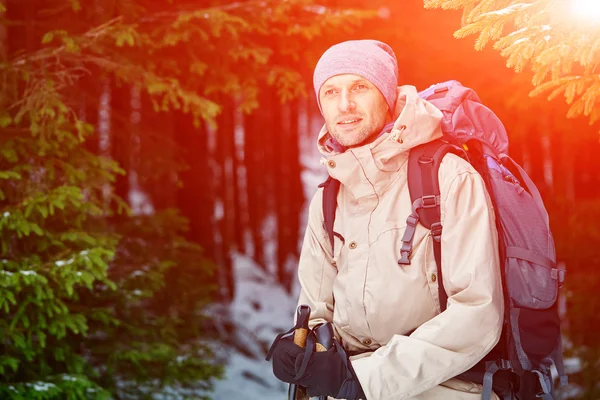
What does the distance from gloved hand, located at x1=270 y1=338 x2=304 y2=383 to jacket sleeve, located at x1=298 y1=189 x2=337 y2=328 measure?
386mm

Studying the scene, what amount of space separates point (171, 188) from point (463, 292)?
29.4 ft

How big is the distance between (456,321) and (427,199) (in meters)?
0.58

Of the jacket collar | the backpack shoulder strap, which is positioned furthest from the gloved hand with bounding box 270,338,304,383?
the jacket collar

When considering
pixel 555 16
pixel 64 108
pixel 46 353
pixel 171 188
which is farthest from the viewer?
pixel 171 188

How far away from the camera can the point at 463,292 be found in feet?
8.89

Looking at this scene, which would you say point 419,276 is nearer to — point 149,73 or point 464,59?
point 149,73

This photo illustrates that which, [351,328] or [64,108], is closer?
[351,328]

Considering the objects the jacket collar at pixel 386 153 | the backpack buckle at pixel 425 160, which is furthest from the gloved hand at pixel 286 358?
the backpack buckle at pixel 425 160

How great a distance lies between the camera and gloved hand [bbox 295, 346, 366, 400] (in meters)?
2.85

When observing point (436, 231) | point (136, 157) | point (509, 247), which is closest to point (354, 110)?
point (436, 231)

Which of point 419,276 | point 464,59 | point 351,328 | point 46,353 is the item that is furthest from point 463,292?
point 464,59

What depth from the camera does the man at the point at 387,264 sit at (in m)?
2.74

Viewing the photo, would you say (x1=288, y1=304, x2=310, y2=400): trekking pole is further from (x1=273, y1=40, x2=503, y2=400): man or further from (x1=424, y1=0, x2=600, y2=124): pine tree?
(x1=424, y1=0, x2=600, y2=124): pine tree

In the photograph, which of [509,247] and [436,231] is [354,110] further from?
[509,247]
